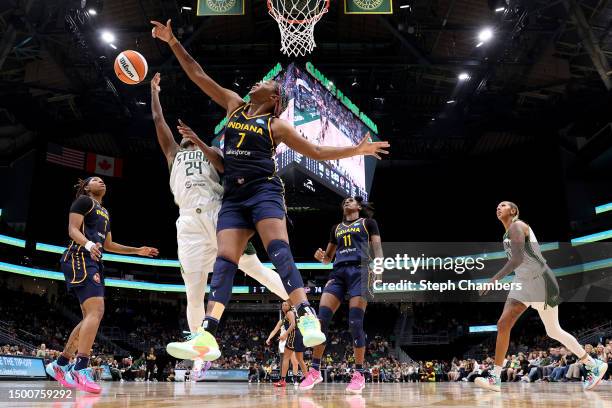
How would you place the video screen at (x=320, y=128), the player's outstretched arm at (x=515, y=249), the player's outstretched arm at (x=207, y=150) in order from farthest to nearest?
the video screen at (x=320, y=128) < the player's outstretched arm at (x=515, y=249) < the player's outstretched arm at (x=207, y=150)

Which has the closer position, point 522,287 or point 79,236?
point 79,236

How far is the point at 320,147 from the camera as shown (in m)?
3.55

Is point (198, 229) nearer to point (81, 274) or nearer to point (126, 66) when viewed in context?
point (81, 274)

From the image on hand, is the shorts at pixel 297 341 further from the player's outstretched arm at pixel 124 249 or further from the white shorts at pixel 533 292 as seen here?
the white shorts at pixel 533 292

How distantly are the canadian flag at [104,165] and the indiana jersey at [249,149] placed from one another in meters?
22.3

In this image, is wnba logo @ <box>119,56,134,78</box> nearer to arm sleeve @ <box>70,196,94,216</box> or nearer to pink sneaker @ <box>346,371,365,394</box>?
arm sleeve @ <box>70,196,94,216</box>

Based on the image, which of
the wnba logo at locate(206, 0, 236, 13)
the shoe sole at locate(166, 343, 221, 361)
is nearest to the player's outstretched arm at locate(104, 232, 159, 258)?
the shoe sole at locate(166, 343, 221, 361)

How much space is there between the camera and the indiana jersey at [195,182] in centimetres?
418

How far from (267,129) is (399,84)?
50.6ft

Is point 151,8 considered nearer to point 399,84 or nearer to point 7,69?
point 7,69

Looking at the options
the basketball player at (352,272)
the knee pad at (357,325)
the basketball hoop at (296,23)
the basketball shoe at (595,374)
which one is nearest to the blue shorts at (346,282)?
the basketball player at (352,272)

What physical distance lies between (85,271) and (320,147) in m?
2.67

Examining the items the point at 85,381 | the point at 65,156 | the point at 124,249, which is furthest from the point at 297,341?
the point at 65,156

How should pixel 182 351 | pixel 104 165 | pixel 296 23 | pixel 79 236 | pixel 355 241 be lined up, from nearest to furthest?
pixel 182 351, pixel 79 236, pixel 355 241, pixel 296 23, pixel 104 165
